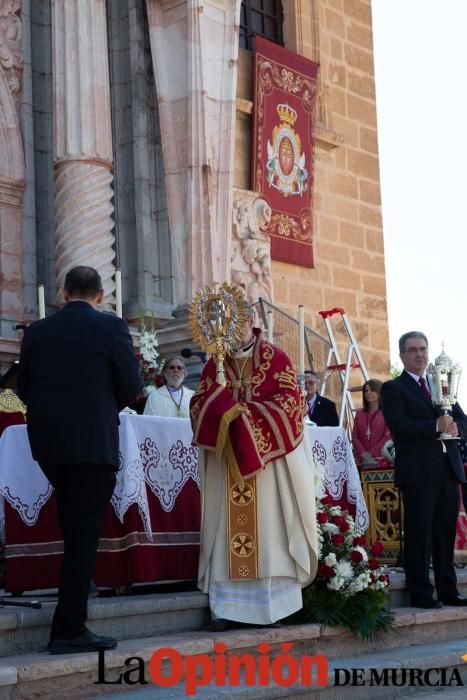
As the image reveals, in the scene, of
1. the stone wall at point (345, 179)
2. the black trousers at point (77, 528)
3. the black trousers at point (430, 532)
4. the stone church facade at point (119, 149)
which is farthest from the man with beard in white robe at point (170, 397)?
the stone wall at point (345, 179)

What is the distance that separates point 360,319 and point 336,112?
2.83 m

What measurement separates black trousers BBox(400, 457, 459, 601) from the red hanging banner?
712 centimetres

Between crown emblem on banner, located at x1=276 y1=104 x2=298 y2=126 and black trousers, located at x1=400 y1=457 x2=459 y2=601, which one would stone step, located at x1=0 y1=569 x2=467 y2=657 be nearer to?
black trousers, located at x1=400 y1=457 x2=459 y2=601

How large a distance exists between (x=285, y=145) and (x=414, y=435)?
7927 millimetres

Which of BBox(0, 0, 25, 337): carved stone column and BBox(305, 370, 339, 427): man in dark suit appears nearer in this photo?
BBox(305, 370, 339, 427): man in dark suit

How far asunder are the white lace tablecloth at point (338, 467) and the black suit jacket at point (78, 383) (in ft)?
8.04

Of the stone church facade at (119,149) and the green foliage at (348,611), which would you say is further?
the stone church facade at (119,149)

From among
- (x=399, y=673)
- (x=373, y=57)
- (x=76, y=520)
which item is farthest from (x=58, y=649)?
(x=373, y=57)

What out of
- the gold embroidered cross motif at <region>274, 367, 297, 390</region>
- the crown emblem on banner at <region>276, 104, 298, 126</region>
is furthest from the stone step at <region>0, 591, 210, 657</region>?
the crown emblem on banner at <region>276, 104, 298, 126</region>

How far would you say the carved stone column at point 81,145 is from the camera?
9695mm

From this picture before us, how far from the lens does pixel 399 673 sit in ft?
18.0

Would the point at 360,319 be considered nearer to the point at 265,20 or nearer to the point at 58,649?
the point at 265,20

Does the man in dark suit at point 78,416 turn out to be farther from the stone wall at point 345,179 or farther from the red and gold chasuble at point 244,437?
the stone wall at point 345,179

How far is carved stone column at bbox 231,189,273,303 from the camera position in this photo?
41.9 feet
